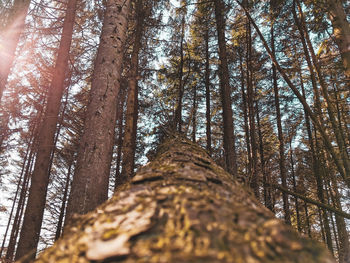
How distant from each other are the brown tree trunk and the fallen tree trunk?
6.13 m

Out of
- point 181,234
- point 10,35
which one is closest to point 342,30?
point 181,234

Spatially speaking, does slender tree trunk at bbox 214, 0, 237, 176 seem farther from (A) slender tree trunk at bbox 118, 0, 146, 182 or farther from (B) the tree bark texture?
(B) the tree bark texture

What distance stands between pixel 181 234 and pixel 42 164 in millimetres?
6720

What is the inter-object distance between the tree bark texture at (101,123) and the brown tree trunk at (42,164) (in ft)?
A: 13.9

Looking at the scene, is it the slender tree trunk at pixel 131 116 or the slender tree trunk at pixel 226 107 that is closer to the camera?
the slender tree trunk at pixel 226 107

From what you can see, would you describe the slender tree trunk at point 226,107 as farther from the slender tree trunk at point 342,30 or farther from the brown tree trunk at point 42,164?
the brown tree trunk at point 42,164

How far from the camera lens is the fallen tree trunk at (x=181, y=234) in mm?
493

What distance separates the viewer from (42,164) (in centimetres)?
591

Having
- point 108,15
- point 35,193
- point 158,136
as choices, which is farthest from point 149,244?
point 158,136

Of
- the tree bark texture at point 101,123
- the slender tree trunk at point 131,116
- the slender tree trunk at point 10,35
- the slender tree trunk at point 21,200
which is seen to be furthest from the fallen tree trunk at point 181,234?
the slender tree trunk at point 21,200

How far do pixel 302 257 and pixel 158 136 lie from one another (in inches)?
443

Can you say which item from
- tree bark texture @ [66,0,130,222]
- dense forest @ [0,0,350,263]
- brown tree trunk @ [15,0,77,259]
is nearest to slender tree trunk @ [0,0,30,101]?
dense forest @ [0,0,350,263]

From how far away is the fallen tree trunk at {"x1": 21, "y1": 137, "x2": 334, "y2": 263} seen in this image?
0.49 m

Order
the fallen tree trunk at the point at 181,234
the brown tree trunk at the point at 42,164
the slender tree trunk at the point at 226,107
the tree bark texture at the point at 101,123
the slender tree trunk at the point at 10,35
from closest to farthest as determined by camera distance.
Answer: the fallen tree trunk at the point at 181,234 → the tree bark texture at the point at 101,123 → the brown tree trunk at the point at 42,164 → the slender tree trunk at the point at 226,107 → the slender tree trunk at the point at 10,35
